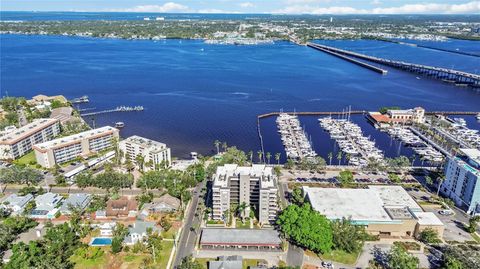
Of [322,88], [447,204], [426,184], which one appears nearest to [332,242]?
[447,204]

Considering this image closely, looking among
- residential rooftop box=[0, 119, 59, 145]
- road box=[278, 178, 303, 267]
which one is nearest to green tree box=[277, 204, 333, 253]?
road box=[278, 178, 303, 267]

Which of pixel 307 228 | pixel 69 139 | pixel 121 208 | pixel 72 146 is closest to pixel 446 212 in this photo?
pixel 307 228

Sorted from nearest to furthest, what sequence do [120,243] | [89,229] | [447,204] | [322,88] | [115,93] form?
[120,243] → [89,229] → [447,204] → [115,93] → [322,88]

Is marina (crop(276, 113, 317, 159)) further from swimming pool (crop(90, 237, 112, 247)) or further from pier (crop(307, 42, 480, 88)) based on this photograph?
pier (crop(307, 42, 480, 88))

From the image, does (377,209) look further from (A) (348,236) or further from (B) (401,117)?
(B) (401,117)

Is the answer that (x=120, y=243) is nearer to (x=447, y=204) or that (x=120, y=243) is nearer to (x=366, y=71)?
(x=447, y=204)

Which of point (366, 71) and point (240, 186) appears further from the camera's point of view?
point (366, 71)
